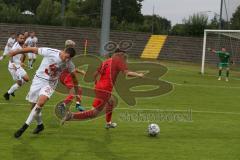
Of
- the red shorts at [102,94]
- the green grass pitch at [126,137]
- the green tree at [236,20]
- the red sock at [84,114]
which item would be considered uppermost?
the green tree at [236,20]

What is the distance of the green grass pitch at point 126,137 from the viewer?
10.3 m

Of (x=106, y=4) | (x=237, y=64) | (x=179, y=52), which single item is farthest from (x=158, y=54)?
(x=237, y=64)

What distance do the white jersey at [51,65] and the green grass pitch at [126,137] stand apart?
1.36 meters

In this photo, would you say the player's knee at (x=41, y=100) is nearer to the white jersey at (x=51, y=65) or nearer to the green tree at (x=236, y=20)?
the white jersey at (x=51, y=65)

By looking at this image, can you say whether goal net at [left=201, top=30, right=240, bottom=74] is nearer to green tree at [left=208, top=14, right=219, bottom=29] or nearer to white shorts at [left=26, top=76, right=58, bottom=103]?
green tree at [left=208, top=14, right=219, bottom=29]

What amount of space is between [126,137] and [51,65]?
2.39 metres

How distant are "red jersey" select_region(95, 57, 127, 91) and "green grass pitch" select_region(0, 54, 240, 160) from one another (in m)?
1.14

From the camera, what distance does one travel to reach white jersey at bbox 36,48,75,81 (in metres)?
11.6

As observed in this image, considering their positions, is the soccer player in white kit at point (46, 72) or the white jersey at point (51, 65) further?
the white jersey at point (51, 65)

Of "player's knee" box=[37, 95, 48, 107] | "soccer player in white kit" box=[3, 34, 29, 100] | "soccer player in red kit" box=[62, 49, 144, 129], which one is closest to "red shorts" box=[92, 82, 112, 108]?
"soccer player in red kit" box=[62, 49, 144, 129]

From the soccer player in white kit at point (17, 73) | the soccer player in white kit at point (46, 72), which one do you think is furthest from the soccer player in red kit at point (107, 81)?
the soccer player in white kit at point (17, 73)

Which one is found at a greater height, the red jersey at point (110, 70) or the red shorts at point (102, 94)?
the red jersey at point (110, 70)

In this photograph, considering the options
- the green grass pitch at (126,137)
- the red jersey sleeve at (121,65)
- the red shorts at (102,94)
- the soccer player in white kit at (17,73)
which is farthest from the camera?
the soccer player in white kit at (17,73)

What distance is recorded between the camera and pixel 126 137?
12.2 meters
